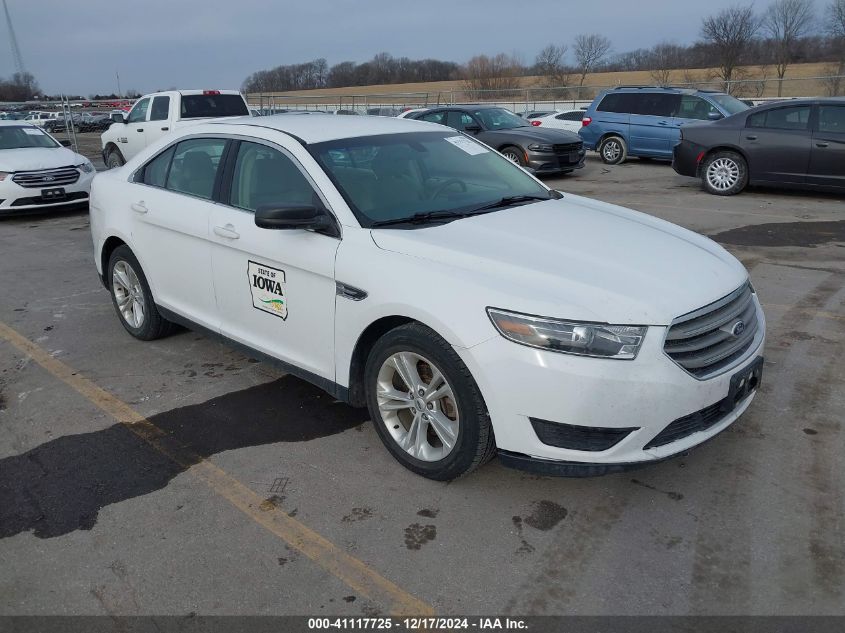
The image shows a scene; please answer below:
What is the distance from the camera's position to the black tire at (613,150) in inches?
659

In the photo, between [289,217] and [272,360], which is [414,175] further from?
[272,360]

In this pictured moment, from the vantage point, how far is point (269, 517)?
3150 millimetres

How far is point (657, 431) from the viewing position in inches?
113

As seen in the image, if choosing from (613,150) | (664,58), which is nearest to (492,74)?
(664,58)

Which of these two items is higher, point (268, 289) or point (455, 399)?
point (268, 289)

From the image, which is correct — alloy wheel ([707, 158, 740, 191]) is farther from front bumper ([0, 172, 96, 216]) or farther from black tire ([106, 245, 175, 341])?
front bumper ([0, 172, 96, 216])

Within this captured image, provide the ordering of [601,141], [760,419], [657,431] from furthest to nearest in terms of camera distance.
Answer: [601,141], [760,419], [657,431]

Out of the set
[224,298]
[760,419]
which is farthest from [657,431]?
[224,298]

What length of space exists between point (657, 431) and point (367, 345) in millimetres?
1445

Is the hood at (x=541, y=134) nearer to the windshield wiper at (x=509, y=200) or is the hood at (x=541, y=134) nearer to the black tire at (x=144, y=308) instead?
the windshield wiper at (x=509, y=200)

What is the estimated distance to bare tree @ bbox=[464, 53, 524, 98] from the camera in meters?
58.8

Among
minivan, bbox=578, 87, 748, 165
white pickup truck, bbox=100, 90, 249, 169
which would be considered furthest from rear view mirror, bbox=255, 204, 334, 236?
minivan, bbox=578, 87, 748, 165

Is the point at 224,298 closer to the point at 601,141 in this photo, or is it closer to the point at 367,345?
the point at 367,345

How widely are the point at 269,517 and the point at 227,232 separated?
5.74ft
